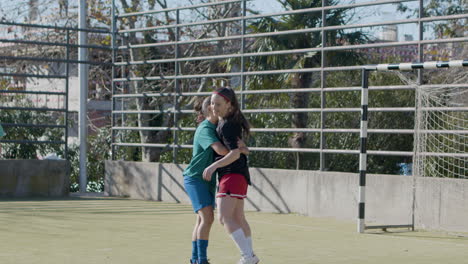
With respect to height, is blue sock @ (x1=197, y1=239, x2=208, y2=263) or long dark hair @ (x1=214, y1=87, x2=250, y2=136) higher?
long dark hair @ (x1=214, y1=87, x2=250, y2=136)

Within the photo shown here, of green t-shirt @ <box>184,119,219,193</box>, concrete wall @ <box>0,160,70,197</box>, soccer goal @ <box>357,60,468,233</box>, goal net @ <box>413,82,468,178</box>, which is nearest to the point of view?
green t-shirt @ <box>184,119,219,193</box>

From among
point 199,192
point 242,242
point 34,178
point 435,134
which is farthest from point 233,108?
point 34,178

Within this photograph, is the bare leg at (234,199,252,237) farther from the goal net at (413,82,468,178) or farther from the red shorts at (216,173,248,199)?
the goal net at (413,82,468,178)

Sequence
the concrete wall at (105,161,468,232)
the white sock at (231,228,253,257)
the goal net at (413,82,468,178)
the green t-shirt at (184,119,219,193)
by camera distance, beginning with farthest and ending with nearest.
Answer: the goal net at (413,82,468,178), the concrete wall at (105,161,468,232), the green t-shirt at (184,119,219,193), the white sock at (231,228,253,257)

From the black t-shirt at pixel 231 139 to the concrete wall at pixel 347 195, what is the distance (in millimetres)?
4590

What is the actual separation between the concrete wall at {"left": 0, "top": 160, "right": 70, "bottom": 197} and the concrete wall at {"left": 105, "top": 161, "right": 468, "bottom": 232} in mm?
1907

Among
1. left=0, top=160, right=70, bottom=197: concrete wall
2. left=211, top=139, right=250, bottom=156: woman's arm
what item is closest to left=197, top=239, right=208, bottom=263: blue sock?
left=211, top=139, right=250, bottom=156: woman's arm

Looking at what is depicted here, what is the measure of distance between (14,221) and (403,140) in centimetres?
1008

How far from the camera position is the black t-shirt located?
666cm

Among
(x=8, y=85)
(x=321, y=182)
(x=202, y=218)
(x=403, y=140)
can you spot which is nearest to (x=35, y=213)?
(x=321, y=182)

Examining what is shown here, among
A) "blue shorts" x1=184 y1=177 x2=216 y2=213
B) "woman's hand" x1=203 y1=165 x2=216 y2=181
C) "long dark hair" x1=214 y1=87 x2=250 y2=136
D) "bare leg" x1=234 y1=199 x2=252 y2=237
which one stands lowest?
"bare leg" x1=234 y1=199 x2=252 y2=237

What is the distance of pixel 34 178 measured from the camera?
15.5m

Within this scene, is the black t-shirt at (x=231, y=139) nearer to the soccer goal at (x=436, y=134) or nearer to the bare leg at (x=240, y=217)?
the bare leg at (x=240, y=217)

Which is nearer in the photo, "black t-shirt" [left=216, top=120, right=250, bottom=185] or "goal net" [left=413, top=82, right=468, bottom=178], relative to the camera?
"black t-shirt" [left=216, top=120, right=250, bottom=185]
